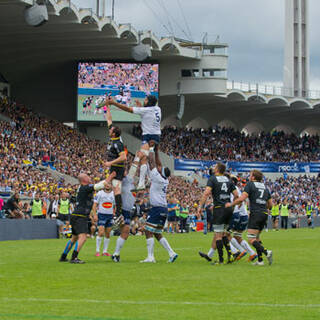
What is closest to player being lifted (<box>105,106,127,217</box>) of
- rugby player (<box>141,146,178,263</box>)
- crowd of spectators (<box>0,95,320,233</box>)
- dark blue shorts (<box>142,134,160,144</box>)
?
rugby player (<box>141,146,178,263</box>)

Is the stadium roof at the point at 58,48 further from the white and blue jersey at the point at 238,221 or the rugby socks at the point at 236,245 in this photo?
the rugby socks at the point at 236,245

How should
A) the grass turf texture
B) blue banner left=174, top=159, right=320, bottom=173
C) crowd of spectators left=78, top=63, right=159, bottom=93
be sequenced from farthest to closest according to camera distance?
blue banner left=174, top=159, right=320, bottom=173 < crowd of spectators left=78, top=63, right=159, bottom=93 < the grass turf texture

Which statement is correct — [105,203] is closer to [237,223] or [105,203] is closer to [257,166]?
[237,223]

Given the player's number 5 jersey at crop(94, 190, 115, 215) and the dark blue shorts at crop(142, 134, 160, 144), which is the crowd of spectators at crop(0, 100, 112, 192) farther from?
the dark blue shorts at crop(142, 134, 160, 144)

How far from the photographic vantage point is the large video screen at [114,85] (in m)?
52.1

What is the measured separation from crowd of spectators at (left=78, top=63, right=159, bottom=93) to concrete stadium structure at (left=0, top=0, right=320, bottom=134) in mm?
1438

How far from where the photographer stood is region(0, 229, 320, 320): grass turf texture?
7973 mm

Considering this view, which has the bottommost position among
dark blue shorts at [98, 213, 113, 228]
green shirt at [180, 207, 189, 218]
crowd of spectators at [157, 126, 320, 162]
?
dark blue shorts at [98, 213, 113, 228]

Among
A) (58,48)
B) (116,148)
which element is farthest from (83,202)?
(58,48)

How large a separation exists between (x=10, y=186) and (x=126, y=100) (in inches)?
756

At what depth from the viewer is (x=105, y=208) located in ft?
65.1

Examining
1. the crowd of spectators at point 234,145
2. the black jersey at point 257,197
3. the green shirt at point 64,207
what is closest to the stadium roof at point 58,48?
the crowd of spectators at point 234,145

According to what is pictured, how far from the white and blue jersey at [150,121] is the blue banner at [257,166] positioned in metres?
42.1

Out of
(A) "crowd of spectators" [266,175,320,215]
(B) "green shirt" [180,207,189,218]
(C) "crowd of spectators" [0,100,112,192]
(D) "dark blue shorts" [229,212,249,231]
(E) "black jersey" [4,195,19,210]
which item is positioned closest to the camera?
(D) "dark blue shorts" [229,212,249,231]
